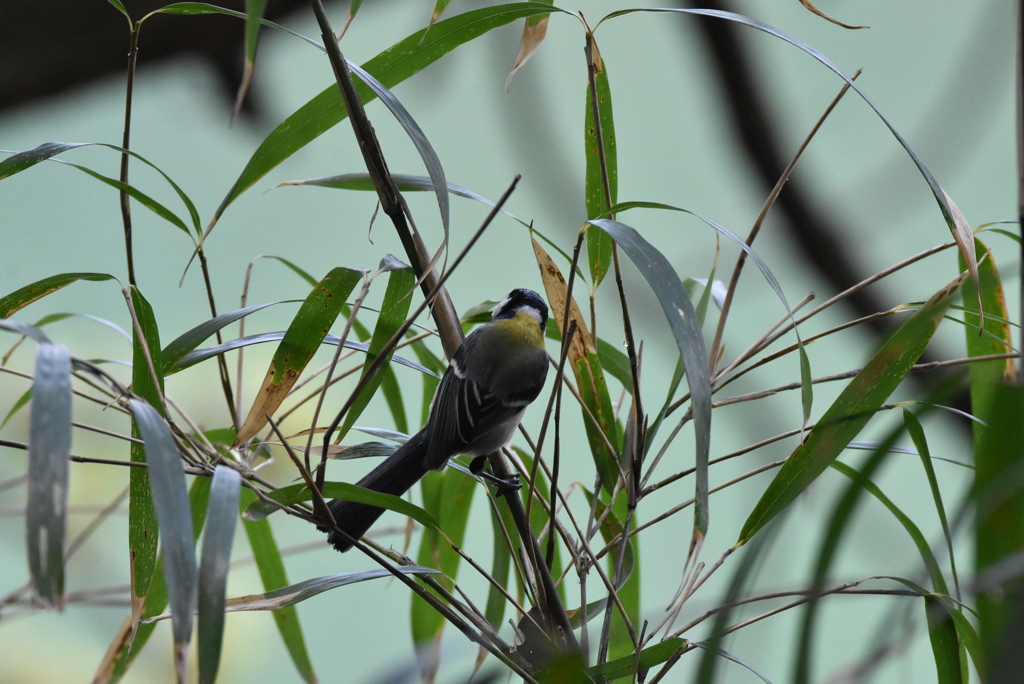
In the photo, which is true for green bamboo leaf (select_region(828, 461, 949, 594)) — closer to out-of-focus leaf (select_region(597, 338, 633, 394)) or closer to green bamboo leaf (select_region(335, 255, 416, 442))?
out-of-focus leaf (select_region(597, 338, 633, 394))

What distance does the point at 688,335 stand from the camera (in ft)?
1.68

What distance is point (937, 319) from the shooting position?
2.13 ft

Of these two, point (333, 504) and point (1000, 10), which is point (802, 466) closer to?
point (333, 504)

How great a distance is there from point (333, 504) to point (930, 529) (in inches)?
101

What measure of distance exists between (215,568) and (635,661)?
13.1 inches

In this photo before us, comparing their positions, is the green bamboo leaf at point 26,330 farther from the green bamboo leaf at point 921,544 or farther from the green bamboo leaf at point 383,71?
the green bamboo leaf at point 921,544

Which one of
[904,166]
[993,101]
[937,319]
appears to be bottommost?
[937,319]

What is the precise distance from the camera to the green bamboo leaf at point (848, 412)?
610 mm

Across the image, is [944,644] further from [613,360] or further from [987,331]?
[613,360]

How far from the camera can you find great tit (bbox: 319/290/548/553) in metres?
0.86

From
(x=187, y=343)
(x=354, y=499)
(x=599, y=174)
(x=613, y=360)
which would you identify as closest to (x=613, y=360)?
(x=613, y=360)

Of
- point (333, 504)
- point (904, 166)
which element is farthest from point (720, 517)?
point (333, 504)

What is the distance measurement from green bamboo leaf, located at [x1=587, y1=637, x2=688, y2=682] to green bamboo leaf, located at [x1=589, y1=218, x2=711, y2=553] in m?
0.09

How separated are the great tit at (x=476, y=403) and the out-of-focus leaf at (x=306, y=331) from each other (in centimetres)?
13
